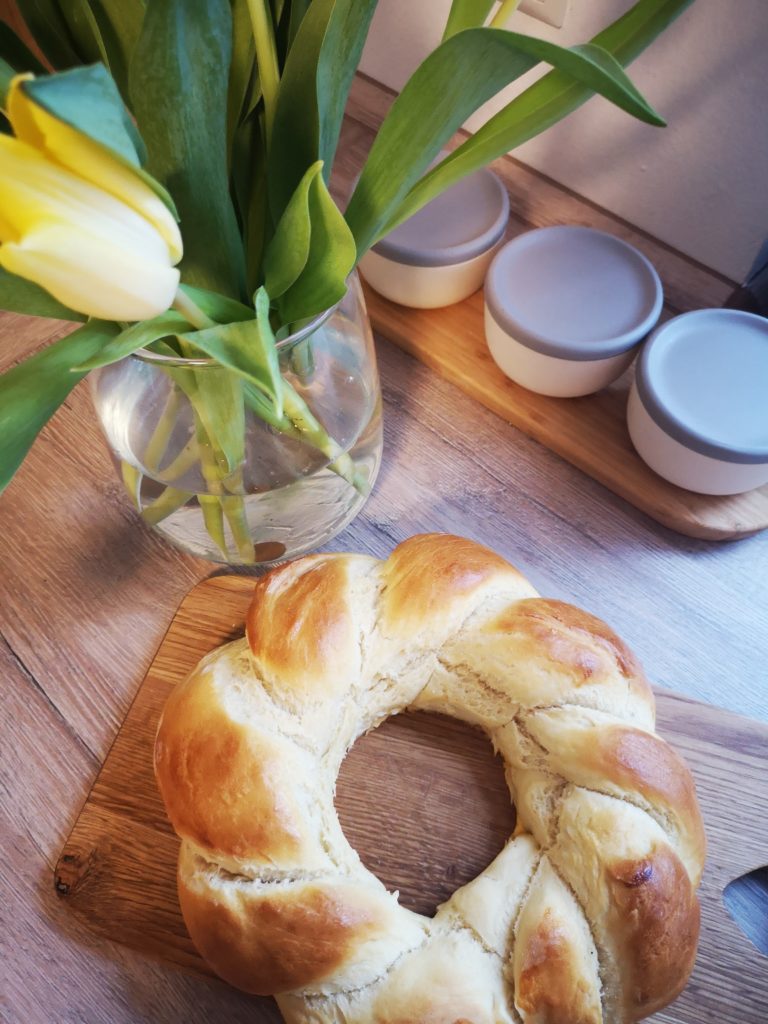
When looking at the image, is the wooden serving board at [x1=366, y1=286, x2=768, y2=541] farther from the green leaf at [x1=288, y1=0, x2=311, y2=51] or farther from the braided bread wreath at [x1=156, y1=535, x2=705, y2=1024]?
the green leaf at [x1=288, y1=0, x2=311, y2=51]

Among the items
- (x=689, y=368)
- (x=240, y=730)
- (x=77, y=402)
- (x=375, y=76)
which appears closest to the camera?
(x=240, y=730)

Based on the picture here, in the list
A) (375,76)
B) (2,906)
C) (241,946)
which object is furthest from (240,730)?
(375,76)

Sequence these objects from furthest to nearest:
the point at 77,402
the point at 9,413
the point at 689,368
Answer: the point at 77,402 < the point at 689,368 < the point at 9,413

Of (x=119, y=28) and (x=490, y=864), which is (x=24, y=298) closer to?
(x=119, y=28)

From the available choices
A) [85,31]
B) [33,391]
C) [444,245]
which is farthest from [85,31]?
[444,245]

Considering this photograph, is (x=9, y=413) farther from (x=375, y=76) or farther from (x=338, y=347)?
(x=375, y=76)

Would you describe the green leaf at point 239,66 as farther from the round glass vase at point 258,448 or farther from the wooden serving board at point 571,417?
the wooden serving board at point 571,417
